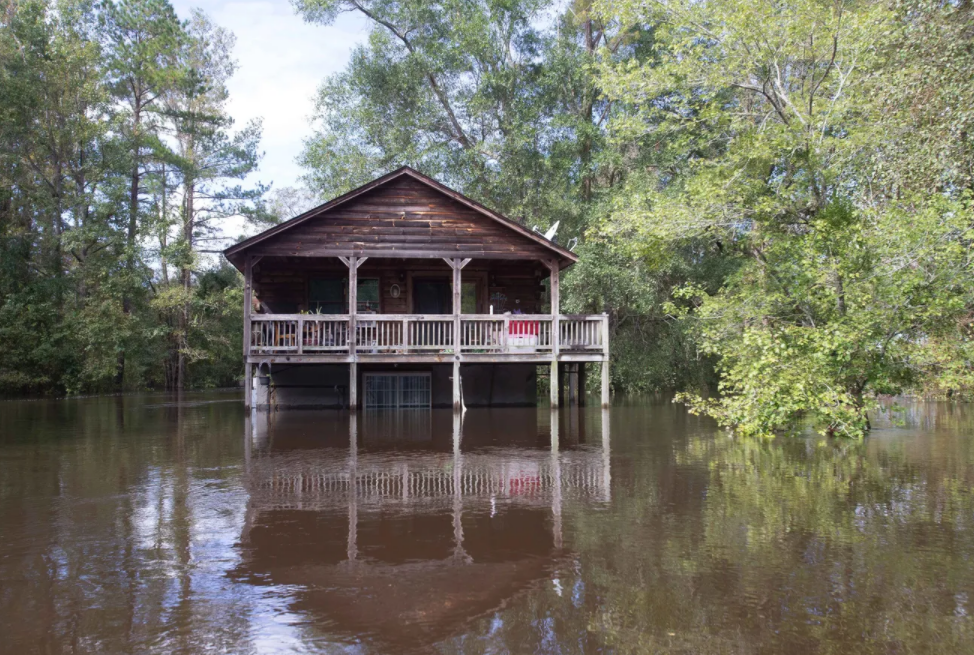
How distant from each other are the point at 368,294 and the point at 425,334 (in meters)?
3.92

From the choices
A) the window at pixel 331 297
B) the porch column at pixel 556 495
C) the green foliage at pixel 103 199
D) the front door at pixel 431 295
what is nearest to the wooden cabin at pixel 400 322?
the window at pixel 331 297

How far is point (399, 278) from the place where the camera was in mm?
22203

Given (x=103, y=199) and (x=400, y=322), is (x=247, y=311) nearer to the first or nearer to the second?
(x=400, y=322)

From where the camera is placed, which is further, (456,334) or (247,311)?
(456,334)

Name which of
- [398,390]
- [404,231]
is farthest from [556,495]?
[398,390]

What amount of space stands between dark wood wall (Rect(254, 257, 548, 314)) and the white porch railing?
2.07 meters

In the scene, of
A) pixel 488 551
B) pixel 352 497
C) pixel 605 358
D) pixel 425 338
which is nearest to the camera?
pixel 488 551

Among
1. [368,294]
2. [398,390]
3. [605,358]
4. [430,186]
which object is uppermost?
[430,186]

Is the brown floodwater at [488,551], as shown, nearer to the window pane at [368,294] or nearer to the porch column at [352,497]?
the porch column at [352,497]

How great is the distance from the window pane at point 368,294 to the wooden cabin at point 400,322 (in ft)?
1.36

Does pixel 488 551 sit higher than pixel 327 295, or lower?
lower

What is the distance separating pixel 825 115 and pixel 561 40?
21.3m

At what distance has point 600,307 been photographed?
30.7 metres

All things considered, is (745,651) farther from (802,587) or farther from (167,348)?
(167,348)
